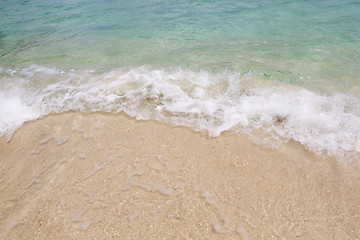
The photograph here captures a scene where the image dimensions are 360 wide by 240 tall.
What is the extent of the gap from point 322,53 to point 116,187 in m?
6.19

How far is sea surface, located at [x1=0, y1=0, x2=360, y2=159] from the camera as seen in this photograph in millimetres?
3293

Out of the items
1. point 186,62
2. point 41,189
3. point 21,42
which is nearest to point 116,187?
point 41,189

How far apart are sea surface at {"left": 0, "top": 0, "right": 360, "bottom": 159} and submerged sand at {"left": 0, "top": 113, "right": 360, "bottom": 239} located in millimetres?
372

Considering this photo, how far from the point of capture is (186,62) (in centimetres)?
539

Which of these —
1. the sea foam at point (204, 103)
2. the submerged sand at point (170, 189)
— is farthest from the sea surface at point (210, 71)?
the submerged sand at point (170, 189)

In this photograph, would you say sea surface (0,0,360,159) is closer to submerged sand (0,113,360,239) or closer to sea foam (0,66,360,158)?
sea foam (0,66,360,158)

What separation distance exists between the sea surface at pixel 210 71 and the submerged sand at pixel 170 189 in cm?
37

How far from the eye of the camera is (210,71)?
4891mm

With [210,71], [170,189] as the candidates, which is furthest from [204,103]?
[170,189]

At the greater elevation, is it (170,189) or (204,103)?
(204,103)

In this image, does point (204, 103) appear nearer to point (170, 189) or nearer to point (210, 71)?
point (210, 71)

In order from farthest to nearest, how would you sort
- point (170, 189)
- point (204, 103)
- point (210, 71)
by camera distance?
1. point (210, 71)
2. point (204, 103)
3. point (170, 189)

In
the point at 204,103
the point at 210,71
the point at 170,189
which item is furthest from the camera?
the point at 210,71

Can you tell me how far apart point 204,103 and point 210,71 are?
1522mm
